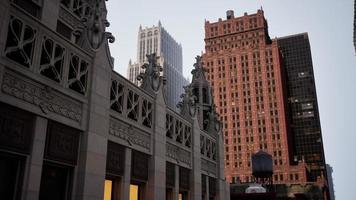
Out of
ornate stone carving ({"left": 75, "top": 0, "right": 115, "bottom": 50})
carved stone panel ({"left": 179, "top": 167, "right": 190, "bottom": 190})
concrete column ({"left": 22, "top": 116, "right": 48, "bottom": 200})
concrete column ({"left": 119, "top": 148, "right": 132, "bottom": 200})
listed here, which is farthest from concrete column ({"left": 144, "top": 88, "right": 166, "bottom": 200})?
concrete column ({"left": 22, "top": 116, "right": 48, "bottom": 200})

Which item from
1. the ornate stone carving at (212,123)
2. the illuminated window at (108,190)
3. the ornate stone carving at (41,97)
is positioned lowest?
the illuminated window at (108,190)

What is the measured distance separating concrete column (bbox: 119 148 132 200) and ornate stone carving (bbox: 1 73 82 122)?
4642 millimetres

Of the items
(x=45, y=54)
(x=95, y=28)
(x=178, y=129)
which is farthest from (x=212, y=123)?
(x=45, y=54)

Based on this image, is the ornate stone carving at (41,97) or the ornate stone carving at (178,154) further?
the ornate stone carving at (178,154)

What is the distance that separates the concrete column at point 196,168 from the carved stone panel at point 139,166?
682 centimetres

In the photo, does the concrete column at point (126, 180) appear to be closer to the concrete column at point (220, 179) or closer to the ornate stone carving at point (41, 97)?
the ornate stone carving at point (41, 97)

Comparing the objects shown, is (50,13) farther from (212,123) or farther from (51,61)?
(212,123)

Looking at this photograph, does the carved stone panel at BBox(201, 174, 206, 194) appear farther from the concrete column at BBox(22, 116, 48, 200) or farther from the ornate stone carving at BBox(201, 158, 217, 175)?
the concrete column at BBox(22, 116, 48, 200)

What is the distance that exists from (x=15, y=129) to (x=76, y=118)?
3523mm

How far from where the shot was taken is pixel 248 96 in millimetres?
163000

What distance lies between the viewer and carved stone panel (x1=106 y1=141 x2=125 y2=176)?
20.5 m

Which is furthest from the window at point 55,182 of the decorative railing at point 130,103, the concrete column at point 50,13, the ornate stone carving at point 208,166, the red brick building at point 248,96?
the red brick building at point 248,96

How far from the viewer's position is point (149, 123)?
24797 millimetres

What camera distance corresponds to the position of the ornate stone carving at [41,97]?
15078mm
